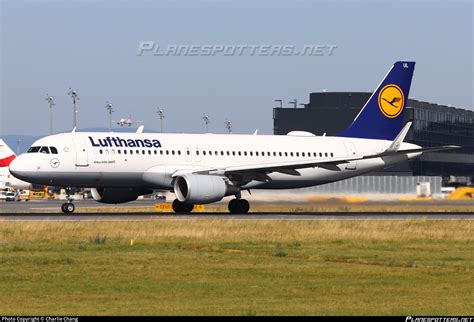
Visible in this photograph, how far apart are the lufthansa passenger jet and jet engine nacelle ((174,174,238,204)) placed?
5 centimetres

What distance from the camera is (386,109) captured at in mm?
66625

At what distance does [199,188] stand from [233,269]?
25633mm

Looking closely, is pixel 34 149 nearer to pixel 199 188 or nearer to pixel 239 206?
pixel 199 188

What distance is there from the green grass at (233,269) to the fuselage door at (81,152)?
9.29 m

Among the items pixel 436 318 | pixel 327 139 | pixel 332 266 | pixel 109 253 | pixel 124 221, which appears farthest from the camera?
pixel 327 139

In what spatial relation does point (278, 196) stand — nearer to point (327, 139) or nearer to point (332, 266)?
point (327, 139)

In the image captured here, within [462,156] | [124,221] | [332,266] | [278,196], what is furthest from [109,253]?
[462,156]

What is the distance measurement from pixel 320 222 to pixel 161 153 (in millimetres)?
12661

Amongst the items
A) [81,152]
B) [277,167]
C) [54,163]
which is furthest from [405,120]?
[54,163]

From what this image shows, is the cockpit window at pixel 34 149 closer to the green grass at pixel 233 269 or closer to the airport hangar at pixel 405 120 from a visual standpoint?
the green grass at pixel 233 269

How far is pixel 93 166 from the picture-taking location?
54.4 metres

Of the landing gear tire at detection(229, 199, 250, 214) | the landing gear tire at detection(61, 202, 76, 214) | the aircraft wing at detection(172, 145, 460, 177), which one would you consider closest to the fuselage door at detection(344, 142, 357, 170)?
the aircraft wing at detection(172, 145, 460, 177)

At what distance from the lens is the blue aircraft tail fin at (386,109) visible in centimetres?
6594

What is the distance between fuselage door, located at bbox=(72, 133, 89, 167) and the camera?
54.1 m
